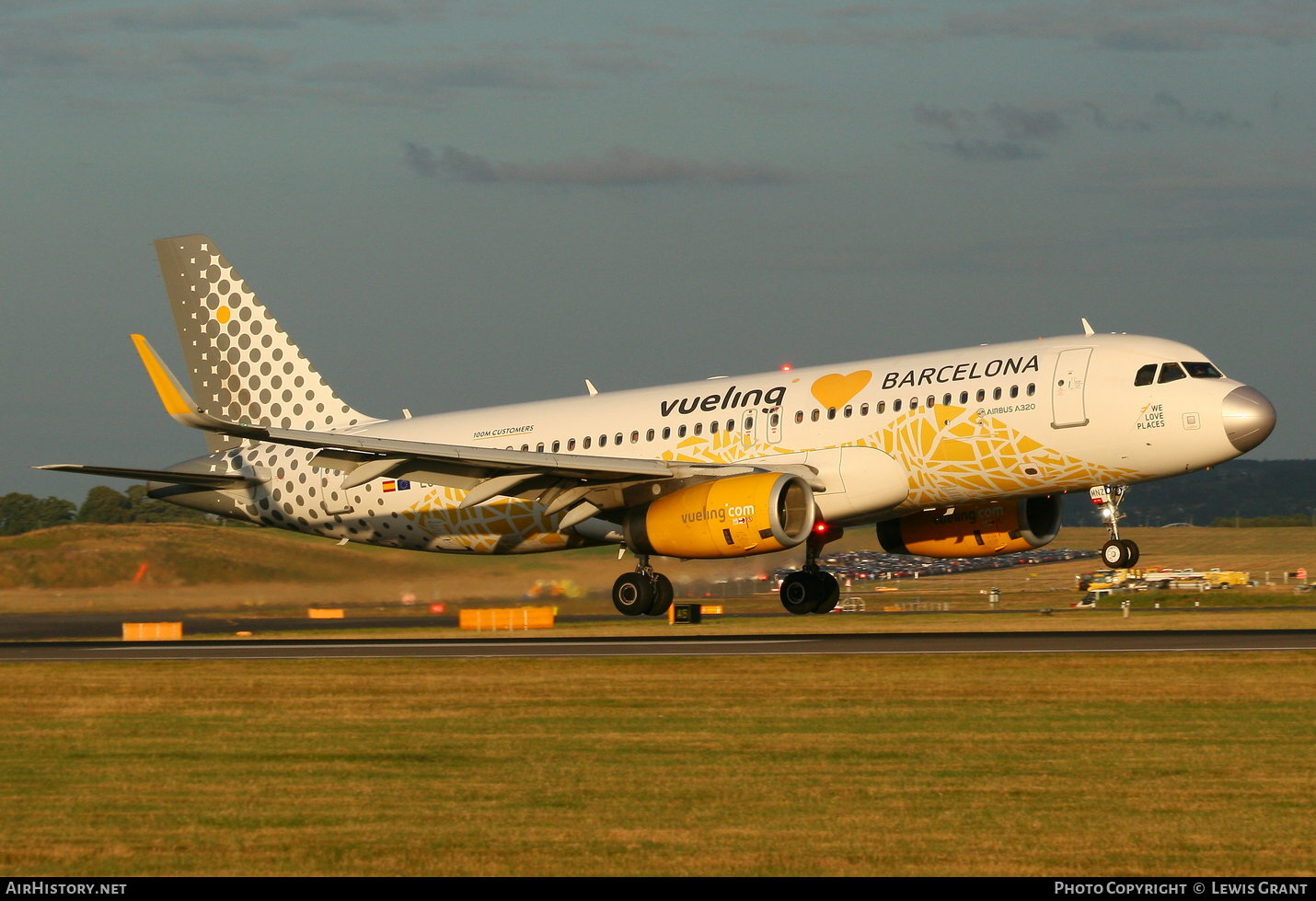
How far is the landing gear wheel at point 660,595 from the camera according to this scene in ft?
131

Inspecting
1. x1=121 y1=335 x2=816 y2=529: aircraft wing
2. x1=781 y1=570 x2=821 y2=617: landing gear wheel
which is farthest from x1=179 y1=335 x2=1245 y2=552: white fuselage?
x1=781 y1=570 x2=821 y2=617: landing gear wheel

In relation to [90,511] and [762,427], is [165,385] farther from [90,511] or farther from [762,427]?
[90,511]

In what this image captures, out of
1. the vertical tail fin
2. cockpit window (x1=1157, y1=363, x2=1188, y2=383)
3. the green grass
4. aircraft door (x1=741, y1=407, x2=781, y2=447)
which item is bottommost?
the green grass

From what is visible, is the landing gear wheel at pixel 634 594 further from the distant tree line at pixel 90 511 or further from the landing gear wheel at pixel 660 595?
the distant tree line at pixel 90 511

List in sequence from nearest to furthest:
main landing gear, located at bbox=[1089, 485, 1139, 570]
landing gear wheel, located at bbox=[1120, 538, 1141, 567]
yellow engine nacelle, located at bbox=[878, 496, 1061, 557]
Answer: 1. landing gear wheel, located at bbox=[1120, 538, 1141, 567]
2. main landing gear, located at bbox=[1089, 485, 1139, 570]
3. yellow engine nacelle, located at bbox=[878, 496, 1061, 557]

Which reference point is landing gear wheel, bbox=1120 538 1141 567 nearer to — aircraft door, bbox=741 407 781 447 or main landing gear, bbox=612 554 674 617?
aircraft door, bbox=741 407 781 447

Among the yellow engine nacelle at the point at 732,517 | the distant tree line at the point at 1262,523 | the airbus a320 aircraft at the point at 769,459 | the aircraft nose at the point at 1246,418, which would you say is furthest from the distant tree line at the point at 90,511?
the distant tree line at the point at 1262,523

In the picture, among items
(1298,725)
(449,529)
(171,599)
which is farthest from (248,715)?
(171,599)

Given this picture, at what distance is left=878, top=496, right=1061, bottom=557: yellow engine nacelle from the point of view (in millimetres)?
40281

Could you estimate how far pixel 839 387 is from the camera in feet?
124

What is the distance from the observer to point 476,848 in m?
13.4

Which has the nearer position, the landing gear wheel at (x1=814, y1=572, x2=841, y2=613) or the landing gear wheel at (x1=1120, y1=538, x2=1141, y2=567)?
the landing gear wheel at (x1=1120, y1=538, x2=1141, y2=567)

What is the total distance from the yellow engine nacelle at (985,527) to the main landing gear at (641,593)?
6.17 m

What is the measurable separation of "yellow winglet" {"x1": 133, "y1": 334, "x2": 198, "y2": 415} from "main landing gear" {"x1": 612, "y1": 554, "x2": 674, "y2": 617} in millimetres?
10858
